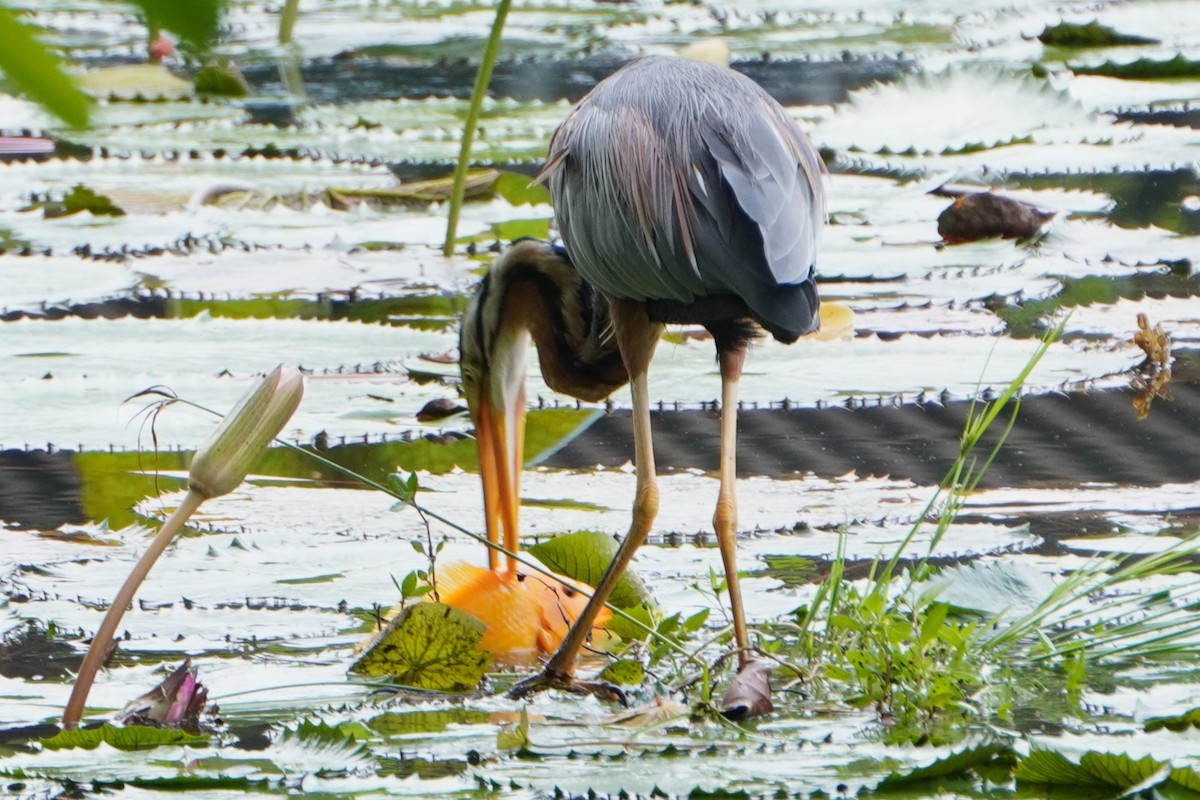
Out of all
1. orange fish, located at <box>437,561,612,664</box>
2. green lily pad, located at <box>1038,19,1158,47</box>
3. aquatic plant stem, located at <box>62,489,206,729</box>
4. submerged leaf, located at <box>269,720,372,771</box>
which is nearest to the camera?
submerged leaf, located at <box>269,720,372,771</box>

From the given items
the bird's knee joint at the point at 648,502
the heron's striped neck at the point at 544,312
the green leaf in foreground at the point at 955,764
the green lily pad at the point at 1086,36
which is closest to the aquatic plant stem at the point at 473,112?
the heron's striped neck at the point at 544,312

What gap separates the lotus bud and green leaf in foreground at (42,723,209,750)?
26cm

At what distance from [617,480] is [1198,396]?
108 centimetres

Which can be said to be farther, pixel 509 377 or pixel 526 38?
pixel 526 38

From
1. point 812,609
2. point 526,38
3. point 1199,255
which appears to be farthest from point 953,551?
point 526,38

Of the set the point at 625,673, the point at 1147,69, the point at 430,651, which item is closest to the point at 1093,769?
the point at 625,673

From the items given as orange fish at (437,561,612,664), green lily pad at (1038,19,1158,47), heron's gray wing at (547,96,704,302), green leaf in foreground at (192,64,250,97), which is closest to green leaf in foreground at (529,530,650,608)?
orange fish at (437,561,612,664)

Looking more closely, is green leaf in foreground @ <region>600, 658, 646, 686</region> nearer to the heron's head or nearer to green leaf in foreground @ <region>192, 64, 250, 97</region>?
the heron's head

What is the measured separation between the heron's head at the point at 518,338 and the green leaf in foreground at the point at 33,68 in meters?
2.00

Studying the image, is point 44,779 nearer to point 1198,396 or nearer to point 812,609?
point 812,609

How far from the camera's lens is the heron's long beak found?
8.02 feet

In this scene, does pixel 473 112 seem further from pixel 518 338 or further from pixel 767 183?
pixel 767 183

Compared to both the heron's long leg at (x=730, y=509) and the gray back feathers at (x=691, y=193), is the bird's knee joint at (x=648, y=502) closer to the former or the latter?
the heron's long leg at (x=730, y=509)

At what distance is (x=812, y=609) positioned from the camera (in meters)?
1.91
